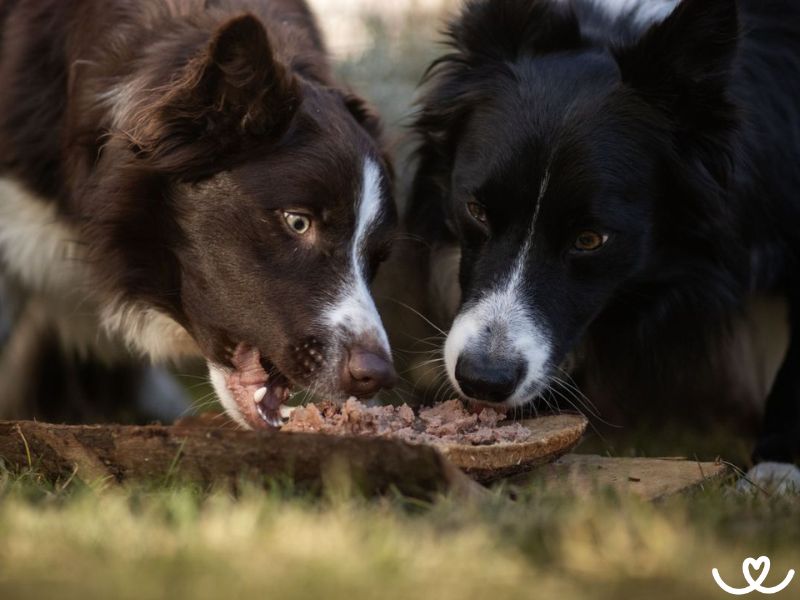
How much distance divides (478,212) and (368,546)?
1.91 m

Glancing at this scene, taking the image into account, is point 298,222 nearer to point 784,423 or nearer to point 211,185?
point 211,185

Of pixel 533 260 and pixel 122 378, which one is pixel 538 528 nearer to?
pixel 533 260

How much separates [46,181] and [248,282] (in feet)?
3.45

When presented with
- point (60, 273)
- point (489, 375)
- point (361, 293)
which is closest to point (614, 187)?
point (489, 375)

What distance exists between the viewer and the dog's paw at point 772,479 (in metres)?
3.55

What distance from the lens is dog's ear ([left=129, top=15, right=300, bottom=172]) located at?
3541mm

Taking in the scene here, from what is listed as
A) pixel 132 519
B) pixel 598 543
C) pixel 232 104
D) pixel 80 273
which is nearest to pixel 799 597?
pixel 598 543

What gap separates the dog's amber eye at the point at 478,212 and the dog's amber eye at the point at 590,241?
0.34m

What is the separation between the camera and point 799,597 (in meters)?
2.19

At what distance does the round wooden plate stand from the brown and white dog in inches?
21.6

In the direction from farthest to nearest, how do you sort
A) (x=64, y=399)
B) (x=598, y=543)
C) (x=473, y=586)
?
(x=64, y=399)
(x=598, y=543)
(x=473, y=586)

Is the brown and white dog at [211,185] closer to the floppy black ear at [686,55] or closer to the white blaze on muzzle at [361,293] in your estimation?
the white blaze on muzzle at [361,293]

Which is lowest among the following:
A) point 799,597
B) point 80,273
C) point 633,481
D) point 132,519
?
point 80,273

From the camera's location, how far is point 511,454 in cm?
317
